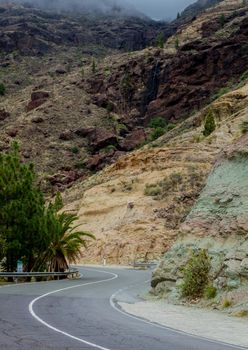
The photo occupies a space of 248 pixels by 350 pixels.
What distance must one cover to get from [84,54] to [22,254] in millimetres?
153545

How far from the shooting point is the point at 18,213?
3309 cm

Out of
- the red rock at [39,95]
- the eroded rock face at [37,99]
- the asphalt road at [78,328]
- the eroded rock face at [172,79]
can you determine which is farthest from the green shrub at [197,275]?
the red rock at [39,95]

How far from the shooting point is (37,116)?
4437 inches

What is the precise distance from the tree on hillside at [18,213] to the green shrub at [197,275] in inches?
607

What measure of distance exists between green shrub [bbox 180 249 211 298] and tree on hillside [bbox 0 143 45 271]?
15423mm

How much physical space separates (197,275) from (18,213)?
632 inches

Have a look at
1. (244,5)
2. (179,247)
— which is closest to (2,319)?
(179,247)

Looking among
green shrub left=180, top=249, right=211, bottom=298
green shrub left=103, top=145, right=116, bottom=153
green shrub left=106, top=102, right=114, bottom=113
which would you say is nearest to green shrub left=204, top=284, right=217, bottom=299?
green shrub left=180, top=249, right=211, bottom=298

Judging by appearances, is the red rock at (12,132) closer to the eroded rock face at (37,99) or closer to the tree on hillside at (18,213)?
the eroded rock face at (37,99)

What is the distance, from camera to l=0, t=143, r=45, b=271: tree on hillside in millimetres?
33062

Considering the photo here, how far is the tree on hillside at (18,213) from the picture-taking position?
33.1 metres

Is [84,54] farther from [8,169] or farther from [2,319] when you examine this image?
[2,319]

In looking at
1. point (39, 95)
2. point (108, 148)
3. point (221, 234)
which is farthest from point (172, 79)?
point (221, 234)

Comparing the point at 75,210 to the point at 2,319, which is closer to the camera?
the point at 2,319
